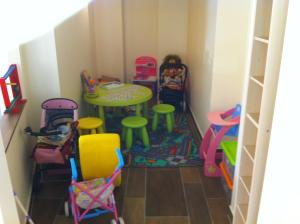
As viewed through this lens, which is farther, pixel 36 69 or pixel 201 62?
pixel 201 62

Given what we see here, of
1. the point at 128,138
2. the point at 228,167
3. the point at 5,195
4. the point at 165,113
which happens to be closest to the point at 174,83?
the point at 165,113

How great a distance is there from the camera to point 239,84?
10.4ft

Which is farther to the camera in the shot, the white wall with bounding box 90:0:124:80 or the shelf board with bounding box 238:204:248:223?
the white wall with bounding box 90:0:124:80

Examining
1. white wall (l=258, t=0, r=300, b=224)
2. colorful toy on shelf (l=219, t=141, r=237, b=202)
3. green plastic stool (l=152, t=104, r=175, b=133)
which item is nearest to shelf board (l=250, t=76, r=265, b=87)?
white wall (l=258, t=0, r=300, b=224)

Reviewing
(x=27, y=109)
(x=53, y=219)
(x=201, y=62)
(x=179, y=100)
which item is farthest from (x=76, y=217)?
(x=179, y=100)

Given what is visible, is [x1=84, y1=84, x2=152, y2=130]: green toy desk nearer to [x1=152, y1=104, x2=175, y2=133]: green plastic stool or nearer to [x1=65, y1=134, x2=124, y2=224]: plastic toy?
[x1=152, y1=104, x2=175, y2=133]: green plastic stool

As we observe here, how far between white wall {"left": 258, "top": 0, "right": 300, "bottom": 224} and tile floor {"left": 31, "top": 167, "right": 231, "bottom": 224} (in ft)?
3.81

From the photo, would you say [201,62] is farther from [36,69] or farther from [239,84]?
[36,69]

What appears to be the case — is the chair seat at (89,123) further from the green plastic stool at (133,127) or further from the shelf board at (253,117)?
the shelf board at (253,117)

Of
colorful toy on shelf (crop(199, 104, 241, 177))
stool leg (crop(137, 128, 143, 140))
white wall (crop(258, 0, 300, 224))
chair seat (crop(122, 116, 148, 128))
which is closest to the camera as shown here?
white wall (crop(258, 0, 300, 224))

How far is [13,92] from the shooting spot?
2510 mm

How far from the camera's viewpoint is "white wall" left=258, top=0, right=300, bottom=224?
1.14 metres

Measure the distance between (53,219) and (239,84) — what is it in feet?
7.06

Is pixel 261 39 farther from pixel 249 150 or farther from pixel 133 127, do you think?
pixel 133 127
